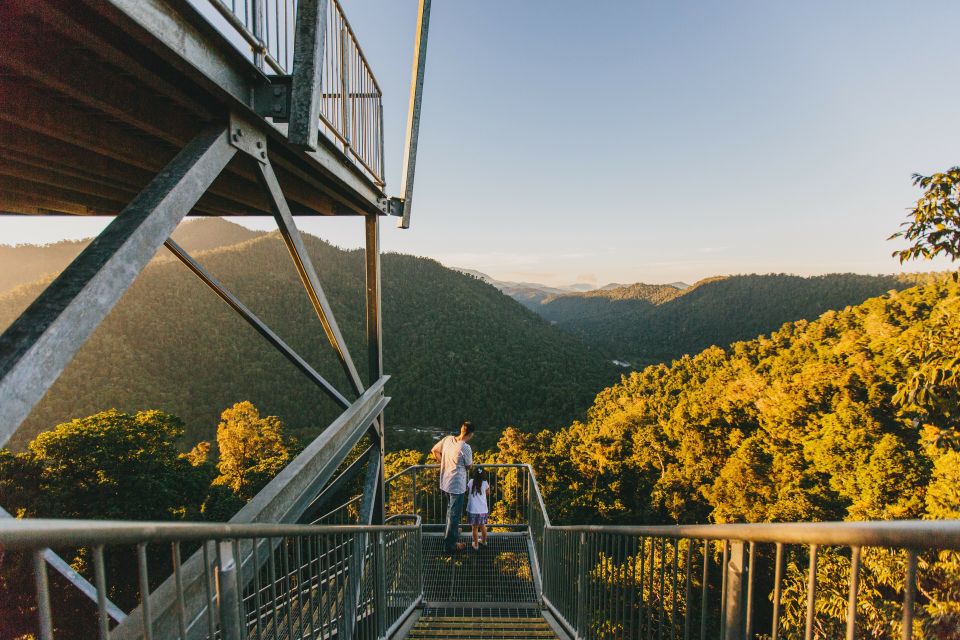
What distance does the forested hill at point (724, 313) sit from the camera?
77.1 metres

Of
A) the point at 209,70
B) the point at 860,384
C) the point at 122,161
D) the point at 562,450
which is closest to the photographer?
the point at 209,70

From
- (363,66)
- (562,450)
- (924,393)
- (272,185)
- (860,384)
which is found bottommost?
(562,450)

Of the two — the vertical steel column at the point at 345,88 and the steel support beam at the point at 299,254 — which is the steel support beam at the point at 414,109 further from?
the steel support beam at the point at 299,254

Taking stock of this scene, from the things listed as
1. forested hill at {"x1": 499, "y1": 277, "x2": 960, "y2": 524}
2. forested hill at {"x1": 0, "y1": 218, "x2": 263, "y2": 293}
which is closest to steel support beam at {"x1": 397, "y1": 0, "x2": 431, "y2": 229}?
forested hill at {"x1": 499, "y1": 277, "x2": 960, "y2": 524}

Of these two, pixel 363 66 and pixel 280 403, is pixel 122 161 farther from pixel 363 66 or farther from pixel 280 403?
pixel 280 403

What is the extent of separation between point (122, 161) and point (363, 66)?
1904 mm

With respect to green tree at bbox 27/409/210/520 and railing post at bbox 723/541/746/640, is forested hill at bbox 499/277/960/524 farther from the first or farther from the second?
green tree at bbox 27/409/210/520

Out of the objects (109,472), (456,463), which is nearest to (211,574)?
(456,463)

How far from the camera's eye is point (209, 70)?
173 cm

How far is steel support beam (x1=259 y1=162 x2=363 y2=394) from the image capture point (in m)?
2.40

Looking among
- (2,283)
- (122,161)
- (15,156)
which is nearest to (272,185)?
(122,161)

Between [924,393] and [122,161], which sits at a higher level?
[122,161]

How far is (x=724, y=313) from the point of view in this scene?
9238 cm

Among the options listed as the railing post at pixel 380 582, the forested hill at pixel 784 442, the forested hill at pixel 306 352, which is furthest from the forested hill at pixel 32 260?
the railing post at pixel 380 582
